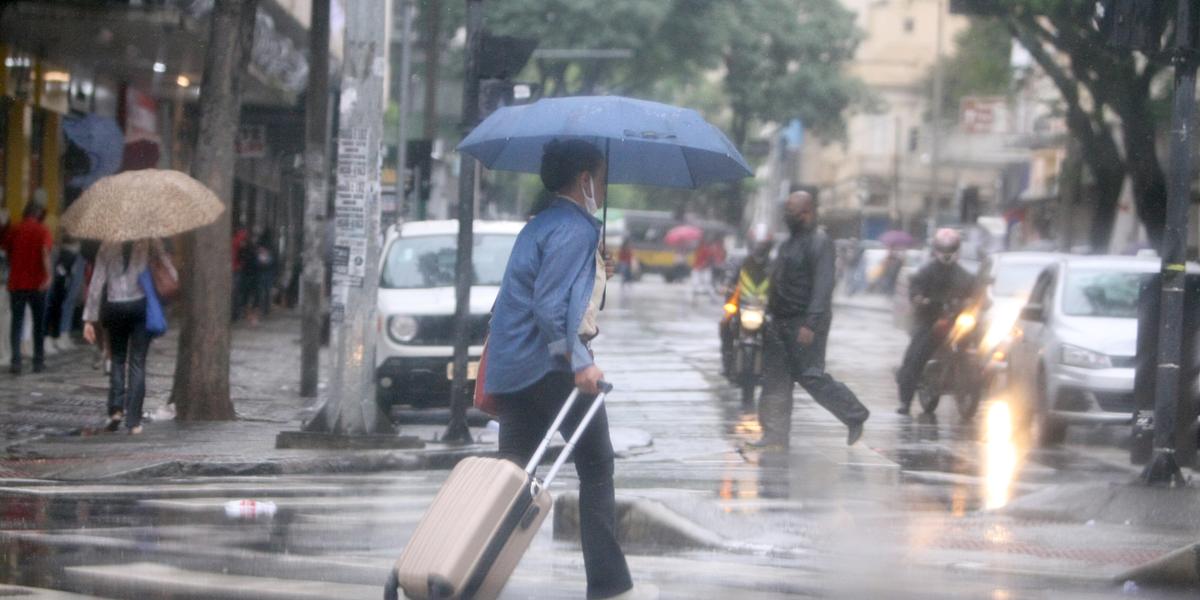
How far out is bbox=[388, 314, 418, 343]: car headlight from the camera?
15.2 metres

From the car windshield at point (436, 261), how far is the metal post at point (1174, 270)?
6.90m

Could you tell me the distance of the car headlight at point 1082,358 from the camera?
570 inches

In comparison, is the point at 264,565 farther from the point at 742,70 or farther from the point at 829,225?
the point at 829,225

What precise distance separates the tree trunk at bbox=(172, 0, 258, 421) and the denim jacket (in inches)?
294

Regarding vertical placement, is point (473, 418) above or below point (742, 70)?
below

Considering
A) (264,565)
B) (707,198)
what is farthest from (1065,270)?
(707,198)

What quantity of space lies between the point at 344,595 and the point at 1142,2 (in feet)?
20.3

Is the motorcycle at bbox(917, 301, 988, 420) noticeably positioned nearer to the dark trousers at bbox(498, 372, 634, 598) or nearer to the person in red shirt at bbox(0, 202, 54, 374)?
the person in red shirt at bbox(0, 202, 54, 374)

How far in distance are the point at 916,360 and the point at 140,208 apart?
7652 mm

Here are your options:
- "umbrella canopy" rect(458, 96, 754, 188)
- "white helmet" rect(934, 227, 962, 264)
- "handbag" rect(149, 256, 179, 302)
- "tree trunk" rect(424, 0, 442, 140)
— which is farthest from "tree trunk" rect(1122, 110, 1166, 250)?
"umbrella canopy" rect(458, 96, 754, 188)

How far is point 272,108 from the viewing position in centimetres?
2595

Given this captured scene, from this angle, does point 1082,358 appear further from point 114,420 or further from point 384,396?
point 114,420

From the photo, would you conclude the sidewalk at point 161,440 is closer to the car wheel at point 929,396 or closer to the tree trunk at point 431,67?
the car wheel at point 929,396

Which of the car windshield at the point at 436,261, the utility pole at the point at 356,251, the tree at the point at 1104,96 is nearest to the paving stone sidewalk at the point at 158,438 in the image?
the utility pole at the point at 356,251
